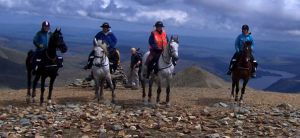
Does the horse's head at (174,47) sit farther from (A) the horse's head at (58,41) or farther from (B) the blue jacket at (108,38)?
(A) the horse's head at (58,41)

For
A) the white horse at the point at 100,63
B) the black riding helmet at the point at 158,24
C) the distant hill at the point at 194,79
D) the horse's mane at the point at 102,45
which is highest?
the black riding helmet at the point at 158,24

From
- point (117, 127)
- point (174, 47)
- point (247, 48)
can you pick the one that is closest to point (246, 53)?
point (247, 48)

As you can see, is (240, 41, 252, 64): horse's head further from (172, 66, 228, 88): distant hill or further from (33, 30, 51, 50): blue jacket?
(172, 66, 228, 88): distant hill

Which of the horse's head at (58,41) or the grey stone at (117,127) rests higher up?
the horse's head at (58,41)

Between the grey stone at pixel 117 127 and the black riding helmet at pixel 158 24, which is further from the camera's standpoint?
the black riding helmet at pixel 158 24

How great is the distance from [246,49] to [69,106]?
876 cm

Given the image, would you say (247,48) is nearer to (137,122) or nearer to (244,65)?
(244,65)

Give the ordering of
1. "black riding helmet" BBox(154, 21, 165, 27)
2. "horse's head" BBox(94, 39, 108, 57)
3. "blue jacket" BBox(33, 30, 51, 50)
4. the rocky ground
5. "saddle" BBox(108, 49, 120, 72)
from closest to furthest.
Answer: the rocky ground < "blue jacket" BBox(33, 30, 51, 50) < "black riding helmet" BBox(154, 21, 165, 27) < "horse's head" BBox(94, 39, 108, 57) < "saddle" BBox(108, 49, 120, 72)

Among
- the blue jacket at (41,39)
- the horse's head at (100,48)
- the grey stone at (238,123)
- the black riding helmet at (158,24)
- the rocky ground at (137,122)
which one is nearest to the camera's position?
the rocky ground at (137,122)

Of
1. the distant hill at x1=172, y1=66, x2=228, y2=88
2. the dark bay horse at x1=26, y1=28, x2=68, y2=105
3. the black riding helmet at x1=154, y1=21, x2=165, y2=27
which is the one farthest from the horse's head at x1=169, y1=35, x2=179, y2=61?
the distant hill at x1=172, y1=66, x2=228, y2=88

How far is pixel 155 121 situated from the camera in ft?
55.4

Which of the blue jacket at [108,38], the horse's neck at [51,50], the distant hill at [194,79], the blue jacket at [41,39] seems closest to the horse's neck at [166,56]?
the blue jacket at [108,38]

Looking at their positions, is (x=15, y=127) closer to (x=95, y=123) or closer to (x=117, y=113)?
(x=95, y=123)

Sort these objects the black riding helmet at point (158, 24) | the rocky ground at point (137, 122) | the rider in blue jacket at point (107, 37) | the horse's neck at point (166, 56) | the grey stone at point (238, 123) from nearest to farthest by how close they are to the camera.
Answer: the rocky ground at point (137, 122) < the grey stone at point (238, 123) < the horse's neck at point (166, 56) < the black riding helmet at point (158, 24) < the rider in blue jacket at point (107, 37)
